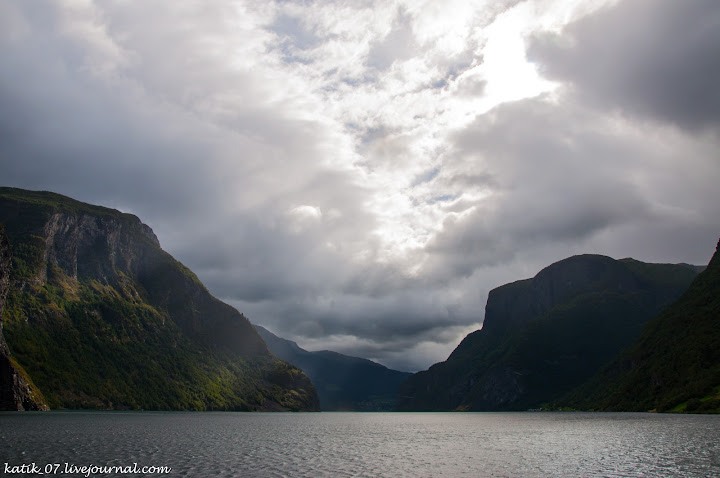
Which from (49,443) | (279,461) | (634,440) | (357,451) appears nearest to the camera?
(279,461)

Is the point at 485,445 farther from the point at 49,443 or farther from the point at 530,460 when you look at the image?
the point at 49,443

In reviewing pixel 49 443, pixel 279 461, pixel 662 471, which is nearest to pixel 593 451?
pixel 662 471

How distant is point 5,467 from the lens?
164 feet

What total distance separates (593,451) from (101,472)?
74.5 metres

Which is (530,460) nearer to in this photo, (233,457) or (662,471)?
(662,471)

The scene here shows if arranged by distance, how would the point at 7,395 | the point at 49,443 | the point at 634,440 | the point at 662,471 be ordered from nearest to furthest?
the point at 662,471 < the point at 49,443 < the point at 634,440 < the point at 7,395

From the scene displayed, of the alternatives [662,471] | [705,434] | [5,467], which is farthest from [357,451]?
[705,434]

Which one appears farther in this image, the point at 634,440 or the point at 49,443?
the point at 634,440

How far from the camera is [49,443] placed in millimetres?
74750

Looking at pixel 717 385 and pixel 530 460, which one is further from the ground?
pixel 717 385

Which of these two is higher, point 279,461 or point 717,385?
point 717,385

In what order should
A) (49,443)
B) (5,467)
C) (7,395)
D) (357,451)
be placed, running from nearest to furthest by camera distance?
(5,467)
(49,443)
(357,451)
(7,395)

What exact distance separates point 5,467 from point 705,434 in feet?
390

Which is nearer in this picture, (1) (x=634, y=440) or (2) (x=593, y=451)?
(2) (x=593, y=451)
